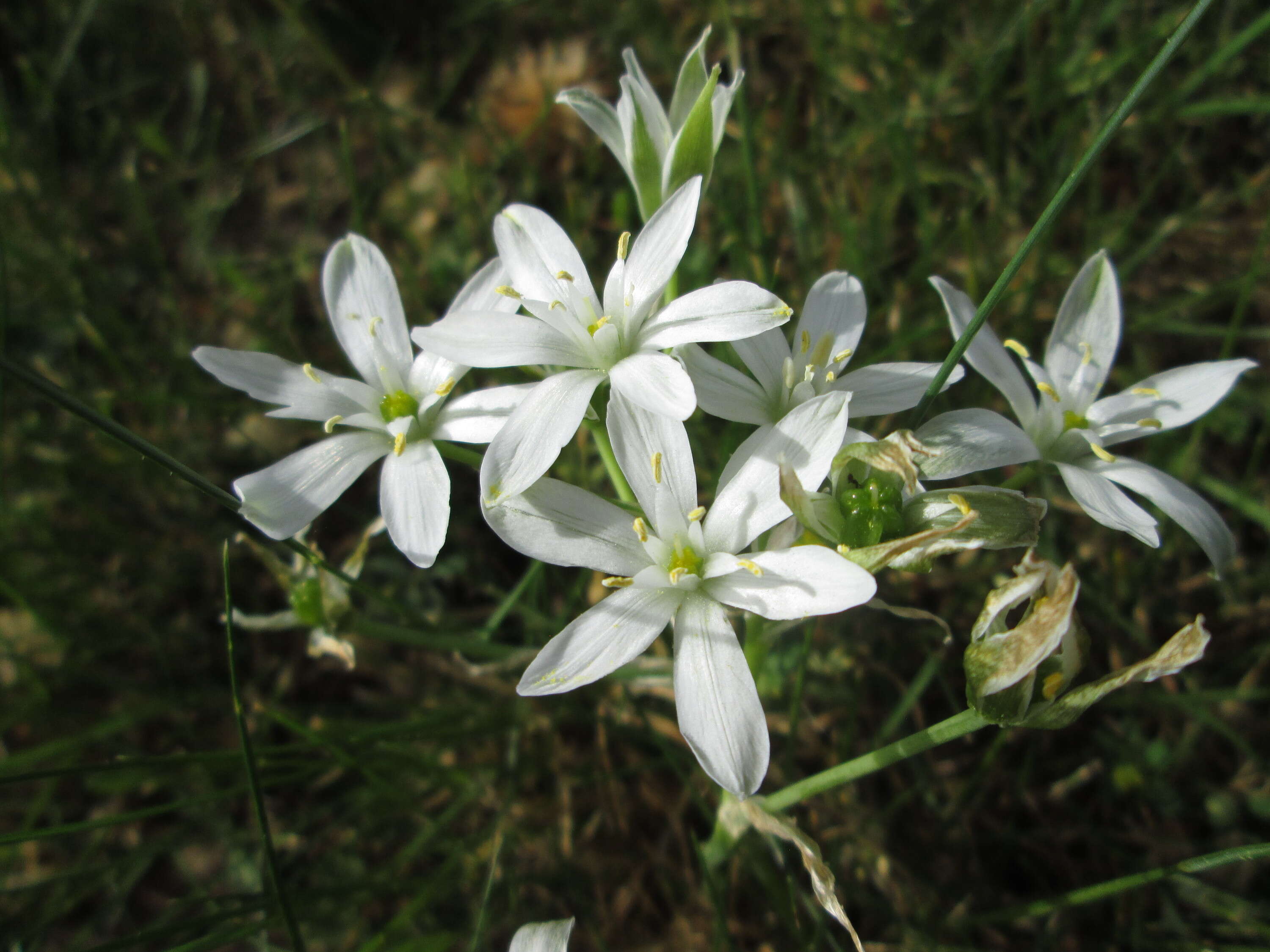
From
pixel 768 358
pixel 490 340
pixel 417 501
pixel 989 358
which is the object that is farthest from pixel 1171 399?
pixel 417 501

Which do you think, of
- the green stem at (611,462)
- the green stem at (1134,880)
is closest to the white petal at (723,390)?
the green stem at (611,462)

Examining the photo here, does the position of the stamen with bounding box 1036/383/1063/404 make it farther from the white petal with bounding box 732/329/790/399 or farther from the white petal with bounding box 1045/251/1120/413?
the white petal with bounding box 732/329/790/399

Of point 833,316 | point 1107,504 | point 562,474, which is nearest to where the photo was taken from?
point 1107,504

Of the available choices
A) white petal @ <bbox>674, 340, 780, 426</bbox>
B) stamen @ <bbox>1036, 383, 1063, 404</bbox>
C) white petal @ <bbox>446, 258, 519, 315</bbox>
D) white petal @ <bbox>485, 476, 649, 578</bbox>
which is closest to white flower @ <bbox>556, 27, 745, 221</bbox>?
white petal @ <bbox>446, 258, 519, 315</bbox>

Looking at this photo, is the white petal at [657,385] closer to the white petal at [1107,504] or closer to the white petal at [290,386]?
the white petal at [290,386]

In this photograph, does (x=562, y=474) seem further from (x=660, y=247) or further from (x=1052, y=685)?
(x=1052, y=685)

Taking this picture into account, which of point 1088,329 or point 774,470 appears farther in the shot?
point 1088,329
